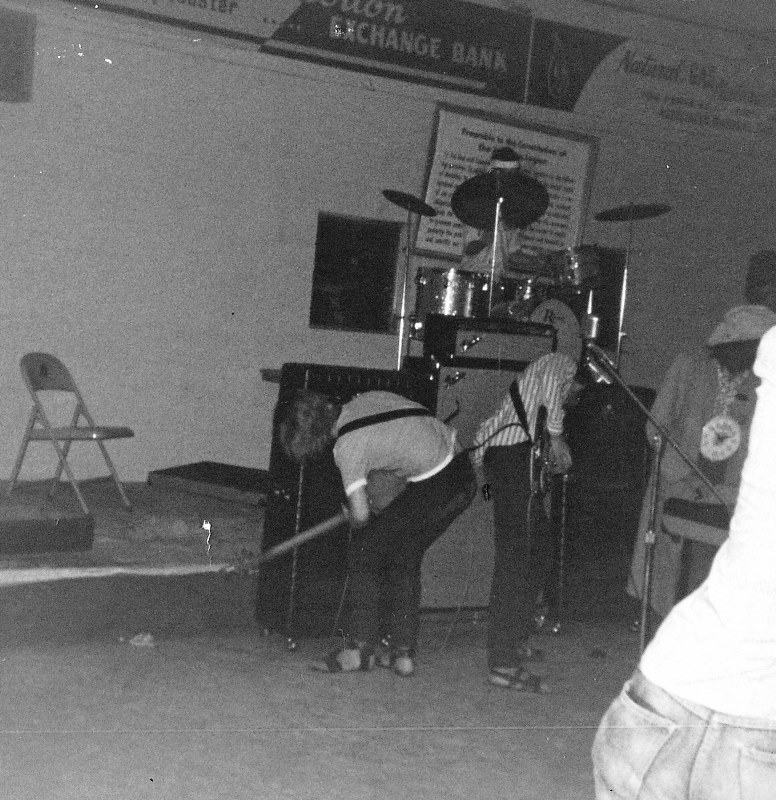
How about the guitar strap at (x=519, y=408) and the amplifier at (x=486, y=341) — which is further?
the amplifier at (x=486, y=341)

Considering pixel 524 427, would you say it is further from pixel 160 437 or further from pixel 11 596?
pixel 160 437

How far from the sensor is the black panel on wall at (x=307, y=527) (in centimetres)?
603

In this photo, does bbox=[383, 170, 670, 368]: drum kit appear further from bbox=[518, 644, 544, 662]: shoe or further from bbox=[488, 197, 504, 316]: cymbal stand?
bbox=[518, 644, 544, 662]: shoe

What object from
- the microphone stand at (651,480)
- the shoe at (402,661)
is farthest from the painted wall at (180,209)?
the microphone stand at (651,480)

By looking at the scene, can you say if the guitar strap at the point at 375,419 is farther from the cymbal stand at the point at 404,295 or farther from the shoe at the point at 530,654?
the cymbal stand at the point at 404,295

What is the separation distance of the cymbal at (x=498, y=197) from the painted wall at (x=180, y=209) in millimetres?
1345

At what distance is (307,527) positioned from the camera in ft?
19.8

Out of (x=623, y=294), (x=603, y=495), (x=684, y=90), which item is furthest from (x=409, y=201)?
(x=684, y=90)

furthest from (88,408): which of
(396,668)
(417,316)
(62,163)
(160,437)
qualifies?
(396,668)

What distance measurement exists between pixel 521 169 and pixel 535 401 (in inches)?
144

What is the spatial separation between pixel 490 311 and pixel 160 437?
235 centimetres

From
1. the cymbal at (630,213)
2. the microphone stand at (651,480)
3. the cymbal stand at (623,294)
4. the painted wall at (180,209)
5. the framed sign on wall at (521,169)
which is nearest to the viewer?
the microphone stand at (651,480)

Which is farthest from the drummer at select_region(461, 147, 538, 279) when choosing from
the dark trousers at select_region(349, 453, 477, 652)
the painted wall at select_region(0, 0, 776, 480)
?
the dark trousers at select_region(349, 453, 477, 652)

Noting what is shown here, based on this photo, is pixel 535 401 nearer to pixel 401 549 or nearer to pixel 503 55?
pixel 401 549
